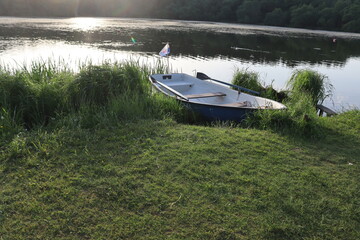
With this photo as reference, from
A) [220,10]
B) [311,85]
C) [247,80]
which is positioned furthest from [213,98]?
[220,10]

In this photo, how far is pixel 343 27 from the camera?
55719mm

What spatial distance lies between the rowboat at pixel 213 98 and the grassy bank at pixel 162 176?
87cm

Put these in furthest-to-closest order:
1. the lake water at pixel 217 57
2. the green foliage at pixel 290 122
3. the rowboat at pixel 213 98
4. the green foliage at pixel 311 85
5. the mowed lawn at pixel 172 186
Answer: the lake water at pixel 217 57, the green foliage at pixel 311 85, the rowboat at pixel 213 98, the green foliage at pixel 290 122, the mowed lawn at pixel 172 186

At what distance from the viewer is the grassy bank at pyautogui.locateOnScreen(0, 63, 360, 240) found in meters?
→ 3.24

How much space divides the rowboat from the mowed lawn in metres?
1.73

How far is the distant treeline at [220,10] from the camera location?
55.6m

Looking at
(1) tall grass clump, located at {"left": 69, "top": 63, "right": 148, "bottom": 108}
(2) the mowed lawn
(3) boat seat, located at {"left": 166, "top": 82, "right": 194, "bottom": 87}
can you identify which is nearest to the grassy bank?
(2) the mowed lawn

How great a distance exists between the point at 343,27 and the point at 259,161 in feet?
199

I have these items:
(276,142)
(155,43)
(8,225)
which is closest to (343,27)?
(155,43)

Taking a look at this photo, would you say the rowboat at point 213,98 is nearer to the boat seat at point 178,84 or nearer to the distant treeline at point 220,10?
the boat seat at point 178,84

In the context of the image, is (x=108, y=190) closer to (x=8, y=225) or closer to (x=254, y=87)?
(x=8, y=225)

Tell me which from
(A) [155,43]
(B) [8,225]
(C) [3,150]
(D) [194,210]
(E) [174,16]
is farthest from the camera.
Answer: (E) [174,16]

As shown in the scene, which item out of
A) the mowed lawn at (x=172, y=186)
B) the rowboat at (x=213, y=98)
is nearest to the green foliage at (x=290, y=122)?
the rowboat at (x=213, y=98)

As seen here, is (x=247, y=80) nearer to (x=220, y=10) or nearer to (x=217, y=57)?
(x=217, y=57)
